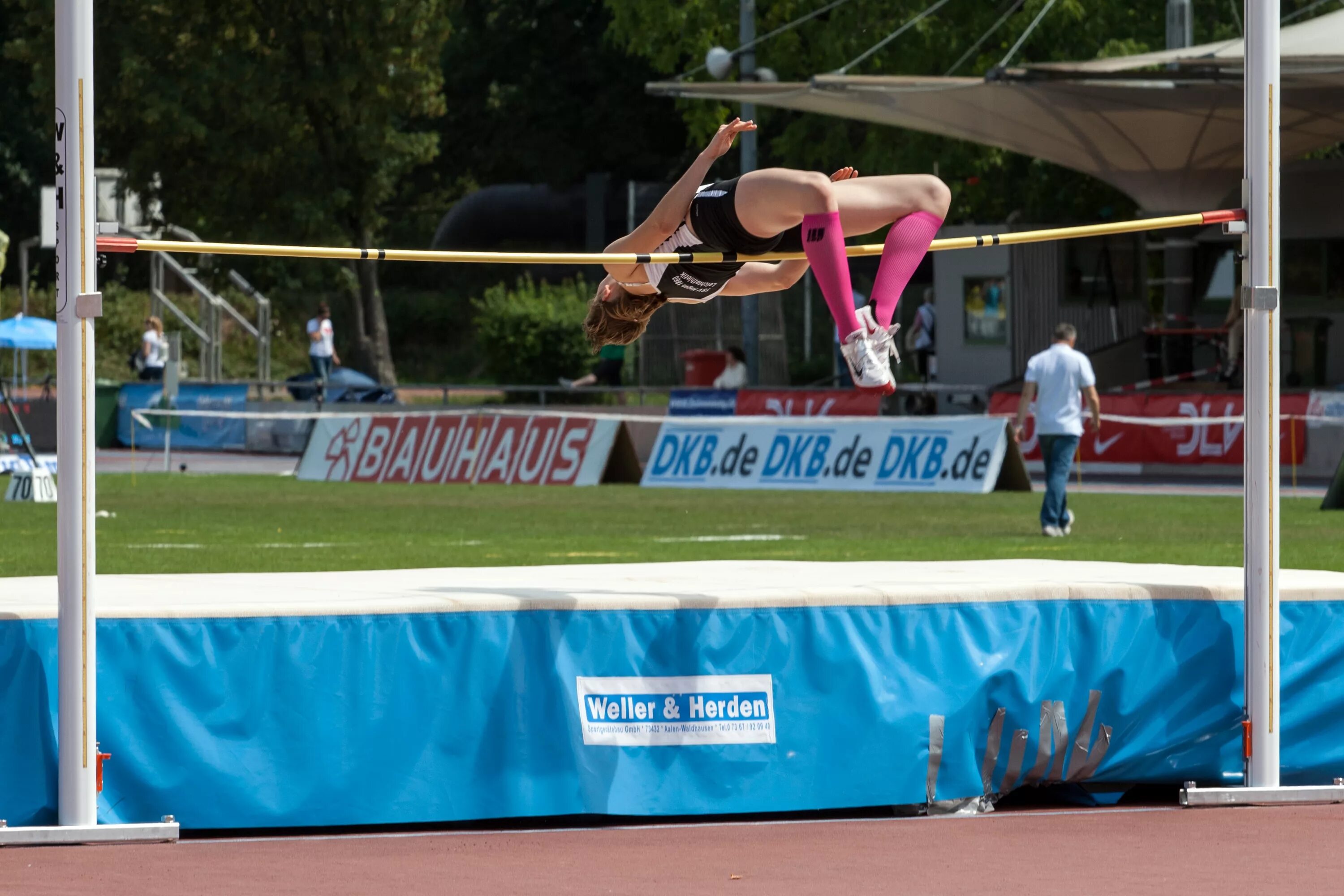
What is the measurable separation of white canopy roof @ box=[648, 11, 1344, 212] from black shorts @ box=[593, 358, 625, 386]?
767 centimetres

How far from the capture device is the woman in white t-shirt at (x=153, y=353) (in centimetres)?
3594

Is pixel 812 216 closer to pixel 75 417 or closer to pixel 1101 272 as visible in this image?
pixel 75 417

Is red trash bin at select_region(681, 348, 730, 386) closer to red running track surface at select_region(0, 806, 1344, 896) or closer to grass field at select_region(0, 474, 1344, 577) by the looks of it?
grass field at select_region(0, 474, 1344, 577)

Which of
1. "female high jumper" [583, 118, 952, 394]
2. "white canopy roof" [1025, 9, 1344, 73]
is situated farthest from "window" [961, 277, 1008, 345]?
"female high jumper" [583, 118, 952, 394]

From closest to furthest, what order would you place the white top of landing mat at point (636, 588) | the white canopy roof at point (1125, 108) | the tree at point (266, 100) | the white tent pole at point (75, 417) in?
1. the white tent pole at point (75, 417)
2. the white top of landing mat at point (636, 588)
3. the white canopy roof at point (1125, 108)
4. the tree at point (266, 100)

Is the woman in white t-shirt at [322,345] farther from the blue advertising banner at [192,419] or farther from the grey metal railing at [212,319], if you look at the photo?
the blue advertising banner at [192,419]

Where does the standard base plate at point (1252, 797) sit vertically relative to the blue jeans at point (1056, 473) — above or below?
below

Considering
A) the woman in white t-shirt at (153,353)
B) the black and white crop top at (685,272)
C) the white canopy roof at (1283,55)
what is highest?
the white canopy roof at (1283,55)

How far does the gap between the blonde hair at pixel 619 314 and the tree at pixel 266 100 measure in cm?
3549

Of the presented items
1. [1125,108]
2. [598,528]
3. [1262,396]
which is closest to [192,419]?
[1125,108]

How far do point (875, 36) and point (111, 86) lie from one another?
1765 cm

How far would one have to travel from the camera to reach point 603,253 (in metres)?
7.00

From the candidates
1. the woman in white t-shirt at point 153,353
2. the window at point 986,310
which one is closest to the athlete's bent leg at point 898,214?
the woman in white t-shirt at point 153,353

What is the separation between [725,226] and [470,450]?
762 inches
